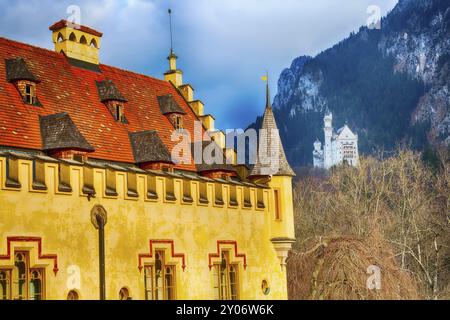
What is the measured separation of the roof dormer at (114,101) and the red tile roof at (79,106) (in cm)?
17

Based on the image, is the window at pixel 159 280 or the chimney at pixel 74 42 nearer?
the window at pixel 159 280

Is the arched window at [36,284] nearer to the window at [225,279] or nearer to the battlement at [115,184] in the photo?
the battlement at [115,184]

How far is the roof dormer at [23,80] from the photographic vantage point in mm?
22641

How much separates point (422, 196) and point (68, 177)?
31929 millimetres

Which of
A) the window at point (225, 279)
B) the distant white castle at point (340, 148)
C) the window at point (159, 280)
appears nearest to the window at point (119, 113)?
the window at point (159, 280)

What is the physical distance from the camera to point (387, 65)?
183 metres

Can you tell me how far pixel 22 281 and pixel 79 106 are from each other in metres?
7.44

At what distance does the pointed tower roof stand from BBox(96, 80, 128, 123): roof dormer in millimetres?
5357

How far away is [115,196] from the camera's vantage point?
20.9 meters

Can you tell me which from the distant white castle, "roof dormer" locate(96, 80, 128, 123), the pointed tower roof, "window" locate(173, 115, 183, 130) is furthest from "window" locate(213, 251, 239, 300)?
the distant white castle

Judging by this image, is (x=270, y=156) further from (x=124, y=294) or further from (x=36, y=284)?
(x=36, y=284)

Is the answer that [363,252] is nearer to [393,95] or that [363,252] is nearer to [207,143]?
[207,143]

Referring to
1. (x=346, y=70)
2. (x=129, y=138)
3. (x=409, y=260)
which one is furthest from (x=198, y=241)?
(x=346, y=70)

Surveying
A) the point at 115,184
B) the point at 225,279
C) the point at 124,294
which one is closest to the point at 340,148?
the point at 225,279
